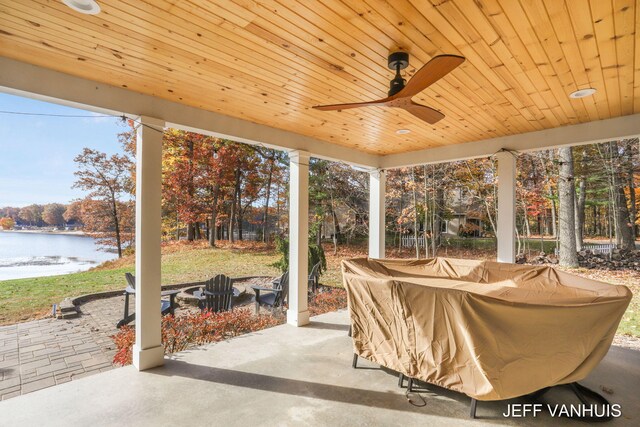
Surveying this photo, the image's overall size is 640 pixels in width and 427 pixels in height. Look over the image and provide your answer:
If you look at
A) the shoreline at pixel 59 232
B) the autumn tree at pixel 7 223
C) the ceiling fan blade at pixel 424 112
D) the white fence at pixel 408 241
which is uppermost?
the ceiling fan blade at pixel 424 112

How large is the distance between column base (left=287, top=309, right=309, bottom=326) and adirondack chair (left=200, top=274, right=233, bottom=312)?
1.21 m

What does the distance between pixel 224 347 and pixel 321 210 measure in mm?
5678

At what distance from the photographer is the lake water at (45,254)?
4.45 m

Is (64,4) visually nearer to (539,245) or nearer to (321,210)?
(321,210)

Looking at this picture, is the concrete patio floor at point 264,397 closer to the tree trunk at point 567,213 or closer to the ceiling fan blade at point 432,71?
the ceiling fan blade at point 432,71

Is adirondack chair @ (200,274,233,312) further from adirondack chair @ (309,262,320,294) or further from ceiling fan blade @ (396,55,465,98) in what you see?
ceiling fan blade @ (396,55,465,98)

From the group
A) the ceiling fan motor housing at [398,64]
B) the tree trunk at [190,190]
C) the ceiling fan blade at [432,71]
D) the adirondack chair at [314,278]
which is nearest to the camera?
the ceiling fan blade at [432,71]

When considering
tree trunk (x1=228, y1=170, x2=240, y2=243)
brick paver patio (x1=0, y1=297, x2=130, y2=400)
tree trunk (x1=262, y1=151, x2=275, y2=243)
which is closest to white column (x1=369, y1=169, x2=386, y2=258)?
tree trunk (x1=262, y1=151, x2=275, y2=243)

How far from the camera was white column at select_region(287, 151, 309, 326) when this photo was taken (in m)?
4.14

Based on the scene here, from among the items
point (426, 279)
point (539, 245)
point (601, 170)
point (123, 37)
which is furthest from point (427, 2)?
point (539, 245)

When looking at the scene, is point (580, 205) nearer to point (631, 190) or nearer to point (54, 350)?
point (631, 190)

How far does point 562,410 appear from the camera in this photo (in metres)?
2.26

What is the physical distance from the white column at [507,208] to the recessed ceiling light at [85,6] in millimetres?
4336

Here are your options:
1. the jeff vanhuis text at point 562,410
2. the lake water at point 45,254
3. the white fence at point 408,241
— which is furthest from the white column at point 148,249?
the white fence at point 408,241
